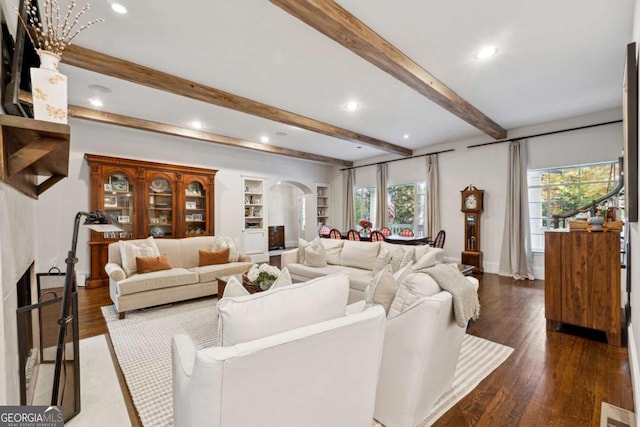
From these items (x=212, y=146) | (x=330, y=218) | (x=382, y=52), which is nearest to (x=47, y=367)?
(x=382, y=52)

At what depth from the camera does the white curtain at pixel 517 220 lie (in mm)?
5555

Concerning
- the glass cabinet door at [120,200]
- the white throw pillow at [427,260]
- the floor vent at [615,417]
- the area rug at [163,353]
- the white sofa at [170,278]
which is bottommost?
the floor vent at [615,417]

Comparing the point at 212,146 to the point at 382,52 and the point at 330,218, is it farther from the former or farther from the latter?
the point at 382,52

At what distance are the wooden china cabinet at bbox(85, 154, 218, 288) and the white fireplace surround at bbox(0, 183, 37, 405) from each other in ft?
14.2

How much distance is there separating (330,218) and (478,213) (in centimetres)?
455

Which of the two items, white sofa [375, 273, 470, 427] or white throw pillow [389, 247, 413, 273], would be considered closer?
white sofa [375, 273, 470, 427]

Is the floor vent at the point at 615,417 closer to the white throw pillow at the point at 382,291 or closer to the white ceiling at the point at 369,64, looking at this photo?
the white throw pillow at the point at 382,291

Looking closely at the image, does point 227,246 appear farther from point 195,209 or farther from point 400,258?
point 400,258

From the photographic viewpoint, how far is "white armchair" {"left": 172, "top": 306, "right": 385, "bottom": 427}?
1017 mm

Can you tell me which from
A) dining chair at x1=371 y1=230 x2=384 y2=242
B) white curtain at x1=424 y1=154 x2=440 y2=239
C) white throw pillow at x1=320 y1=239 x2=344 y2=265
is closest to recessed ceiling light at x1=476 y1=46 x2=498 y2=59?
white throw pillow at x1=320 y1=239 x2=344 y2=265

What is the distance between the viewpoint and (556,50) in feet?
9.73

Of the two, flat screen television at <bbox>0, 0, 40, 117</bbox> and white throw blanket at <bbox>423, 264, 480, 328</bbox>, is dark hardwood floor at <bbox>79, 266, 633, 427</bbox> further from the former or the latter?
flat screen television at <bbox>0, 0, 40, 117</bbox>

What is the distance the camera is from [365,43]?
2.56 metres

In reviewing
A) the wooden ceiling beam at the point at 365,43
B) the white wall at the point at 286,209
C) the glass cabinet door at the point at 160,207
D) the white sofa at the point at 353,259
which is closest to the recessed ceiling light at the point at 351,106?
the wooden ceiling beam at the point at 365,43
